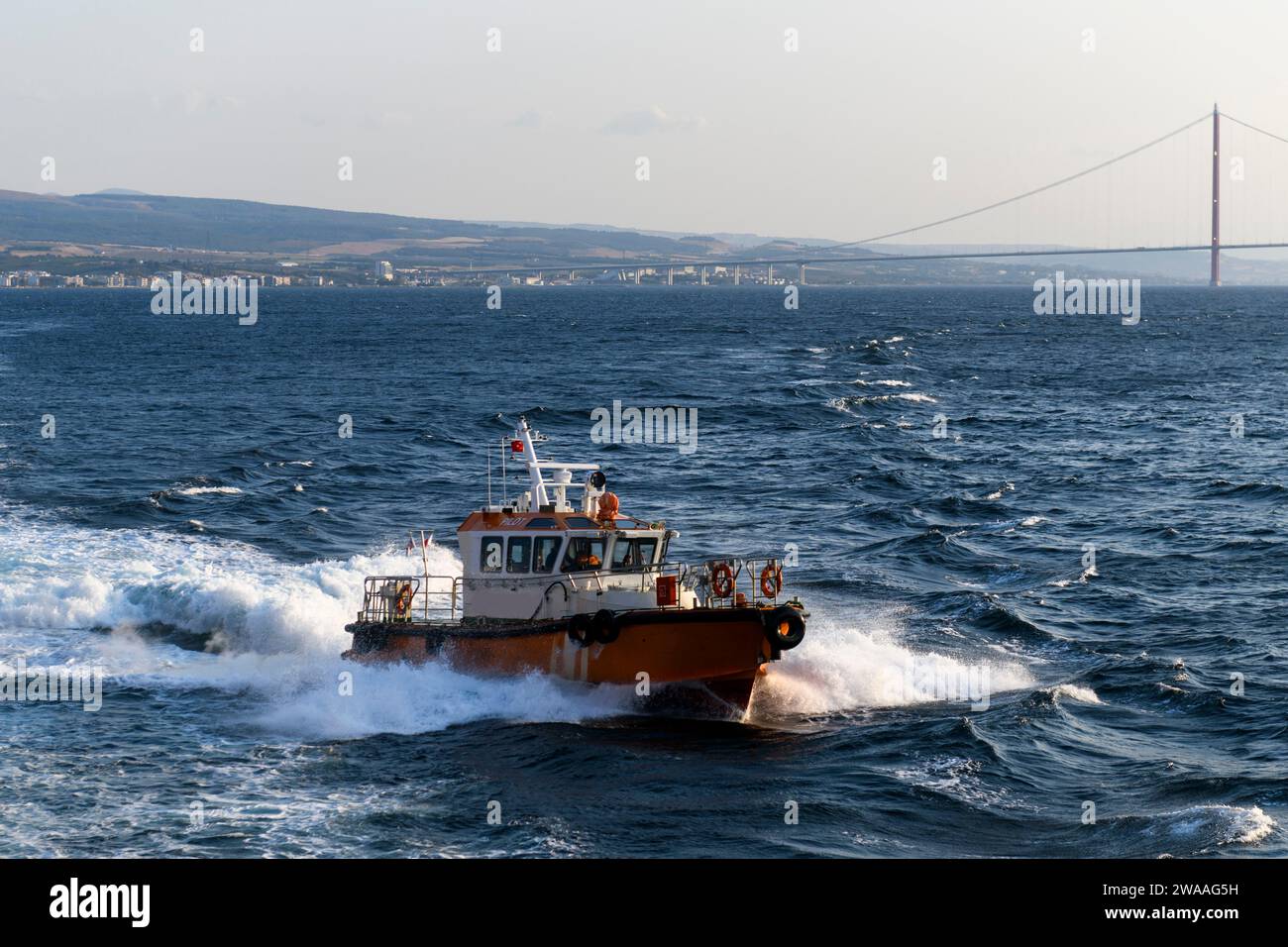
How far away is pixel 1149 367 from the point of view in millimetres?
97250

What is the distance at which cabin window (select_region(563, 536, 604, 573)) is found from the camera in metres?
25.3

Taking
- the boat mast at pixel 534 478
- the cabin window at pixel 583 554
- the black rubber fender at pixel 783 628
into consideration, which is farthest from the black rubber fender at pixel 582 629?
the boat mast at pixel 534 478

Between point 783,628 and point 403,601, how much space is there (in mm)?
7455

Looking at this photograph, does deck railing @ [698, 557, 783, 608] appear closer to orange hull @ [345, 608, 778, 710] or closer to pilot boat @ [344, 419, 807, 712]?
pilot boat @ [344, 419, 807, 712]

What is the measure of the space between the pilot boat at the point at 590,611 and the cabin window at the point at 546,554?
0.02 meters

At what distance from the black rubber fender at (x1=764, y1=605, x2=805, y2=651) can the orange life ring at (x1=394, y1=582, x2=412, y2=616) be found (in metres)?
7.13

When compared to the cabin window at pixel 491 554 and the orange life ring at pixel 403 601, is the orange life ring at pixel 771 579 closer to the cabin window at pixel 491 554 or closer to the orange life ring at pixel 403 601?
the cabin window at pixel 491 554

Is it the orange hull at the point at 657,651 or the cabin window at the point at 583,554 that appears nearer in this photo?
the orange hull at the point at 657,651

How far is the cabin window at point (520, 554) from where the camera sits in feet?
83.6

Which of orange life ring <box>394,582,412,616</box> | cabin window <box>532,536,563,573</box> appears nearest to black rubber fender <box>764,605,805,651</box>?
cabin window <box>532,536,563,573</box>

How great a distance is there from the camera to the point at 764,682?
25453mm

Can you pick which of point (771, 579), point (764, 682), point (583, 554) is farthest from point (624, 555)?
point (764, 682)

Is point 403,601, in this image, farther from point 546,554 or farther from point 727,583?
point 727,583
